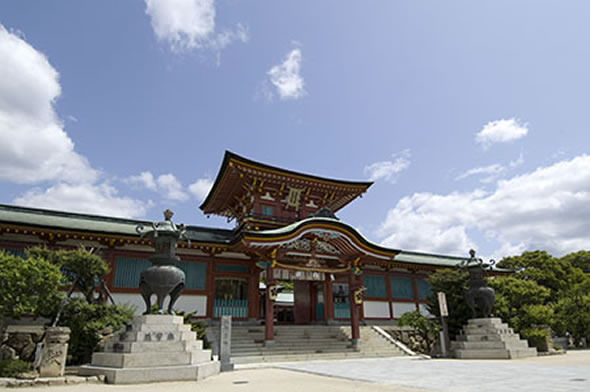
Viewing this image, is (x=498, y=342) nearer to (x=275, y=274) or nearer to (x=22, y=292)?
(x=275, y=274)

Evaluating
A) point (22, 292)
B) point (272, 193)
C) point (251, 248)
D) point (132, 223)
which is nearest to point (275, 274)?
point (251, 248)

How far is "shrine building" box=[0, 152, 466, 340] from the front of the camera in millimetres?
14516

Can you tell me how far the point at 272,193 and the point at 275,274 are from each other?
16.2 ft

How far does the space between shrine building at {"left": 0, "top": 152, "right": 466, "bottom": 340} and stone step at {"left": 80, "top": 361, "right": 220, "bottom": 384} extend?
14.3 ft

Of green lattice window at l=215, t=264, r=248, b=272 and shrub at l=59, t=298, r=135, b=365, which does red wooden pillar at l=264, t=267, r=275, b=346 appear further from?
shrub at l=59, t=298, r=135, b=365

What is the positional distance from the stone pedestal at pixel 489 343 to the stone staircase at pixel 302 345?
295 centimetres

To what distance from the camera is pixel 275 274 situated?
647 inches

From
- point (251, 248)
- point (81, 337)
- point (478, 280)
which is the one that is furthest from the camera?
point (251, 248)

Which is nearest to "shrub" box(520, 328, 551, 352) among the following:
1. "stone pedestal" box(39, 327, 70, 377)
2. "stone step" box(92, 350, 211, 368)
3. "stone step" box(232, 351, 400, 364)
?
"stone step" box(232, 351, 400, 364)

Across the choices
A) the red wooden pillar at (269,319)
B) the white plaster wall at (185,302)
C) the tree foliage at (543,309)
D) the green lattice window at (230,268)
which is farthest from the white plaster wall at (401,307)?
the white plaster wall at (185,302)

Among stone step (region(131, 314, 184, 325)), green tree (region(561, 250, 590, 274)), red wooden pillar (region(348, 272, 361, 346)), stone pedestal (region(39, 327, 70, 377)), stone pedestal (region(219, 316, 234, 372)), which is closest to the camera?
stone pedestal (region(39, 327, 70, 377))

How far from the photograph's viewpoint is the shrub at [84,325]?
10492 mm

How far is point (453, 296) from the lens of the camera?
50.3 ft

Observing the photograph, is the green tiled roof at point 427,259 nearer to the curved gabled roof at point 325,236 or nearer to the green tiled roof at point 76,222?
the curved gabled roof at point 325,236
